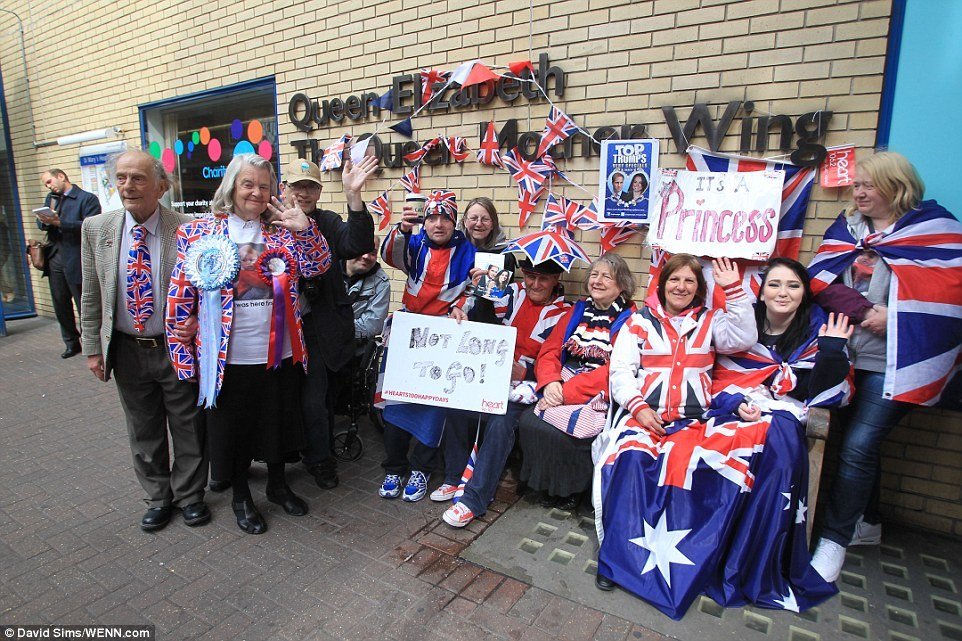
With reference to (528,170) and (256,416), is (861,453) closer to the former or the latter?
(528,170)

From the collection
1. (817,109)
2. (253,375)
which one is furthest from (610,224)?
(253,375)

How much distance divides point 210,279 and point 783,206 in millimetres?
3218

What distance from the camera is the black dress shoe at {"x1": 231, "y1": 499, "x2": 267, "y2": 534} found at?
3188mm

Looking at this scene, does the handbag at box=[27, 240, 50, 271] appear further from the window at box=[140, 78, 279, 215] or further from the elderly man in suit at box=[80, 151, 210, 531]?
the elderly man in suit at box=[80, 151, 210, 531]

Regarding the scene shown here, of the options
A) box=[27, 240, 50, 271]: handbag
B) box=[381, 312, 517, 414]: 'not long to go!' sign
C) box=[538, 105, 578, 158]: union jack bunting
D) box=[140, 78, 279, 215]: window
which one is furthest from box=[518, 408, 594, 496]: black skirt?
box=[27, 240, 50, 271]: handbag

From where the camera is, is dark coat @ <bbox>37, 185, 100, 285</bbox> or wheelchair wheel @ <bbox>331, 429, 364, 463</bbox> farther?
dark coat @ <bbox>37, 185, 100, 285</bbox>

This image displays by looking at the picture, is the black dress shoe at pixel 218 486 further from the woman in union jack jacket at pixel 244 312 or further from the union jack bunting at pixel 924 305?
the union jack bunting at pixel 924 305

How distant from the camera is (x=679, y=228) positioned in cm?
353

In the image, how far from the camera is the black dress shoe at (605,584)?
2.69 meters

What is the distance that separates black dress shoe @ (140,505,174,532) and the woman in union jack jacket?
415mm

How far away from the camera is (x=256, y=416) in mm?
3166

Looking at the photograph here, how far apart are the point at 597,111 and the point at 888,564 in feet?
10.4

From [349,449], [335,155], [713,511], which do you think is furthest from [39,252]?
[713,511]

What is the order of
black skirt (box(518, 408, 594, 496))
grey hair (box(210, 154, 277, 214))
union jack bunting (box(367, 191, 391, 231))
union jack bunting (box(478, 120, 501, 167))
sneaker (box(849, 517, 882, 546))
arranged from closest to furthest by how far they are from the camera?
1. grey hair (box(210, 154, 277, 214))
2. sneaker (box(849, 517, 882, 546))
3. black skirt (box(518, 408, 594, 496))
4. union jack bunting (box(478, 120, 501, 167))
5. union jack bunting (box(367, 191, 391, 231))
